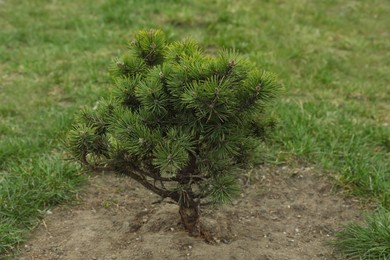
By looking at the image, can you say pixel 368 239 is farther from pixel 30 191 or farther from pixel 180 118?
pixel 30 191

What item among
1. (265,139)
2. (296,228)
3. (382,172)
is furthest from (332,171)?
(265,139)

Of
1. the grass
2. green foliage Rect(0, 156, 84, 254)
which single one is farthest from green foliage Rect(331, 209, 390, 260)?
green foliage Rect(0, 156, 84, 254)

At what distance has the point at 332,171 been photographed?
4367 mm

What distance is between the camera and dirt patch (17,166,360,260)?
3.47m

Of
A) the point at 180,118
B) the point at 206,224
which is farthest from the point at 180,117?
the point at 206,224

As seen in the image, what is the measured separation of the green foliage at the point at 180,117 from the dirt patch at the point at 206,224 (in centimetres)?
42

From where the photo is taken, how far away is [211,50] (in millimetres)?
6559

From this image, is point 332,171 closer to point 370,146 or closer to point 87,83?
point 370,146

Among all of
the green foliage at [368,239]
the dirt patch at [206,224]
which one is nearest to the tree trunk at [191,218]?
the dirt patch at [206,224]

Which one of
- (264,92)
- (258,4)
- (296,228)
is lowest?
(296,228)

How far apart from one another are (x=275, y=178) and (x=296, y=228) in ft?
2.10

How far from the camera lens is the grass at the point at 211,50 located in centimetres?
416

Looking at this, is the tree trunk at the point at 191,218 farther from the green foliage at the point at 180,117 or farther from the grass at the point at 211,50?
the grass at the point at 211,50

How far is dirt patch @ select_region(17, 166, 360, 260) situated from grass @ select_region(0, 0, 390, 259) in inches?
7.4
